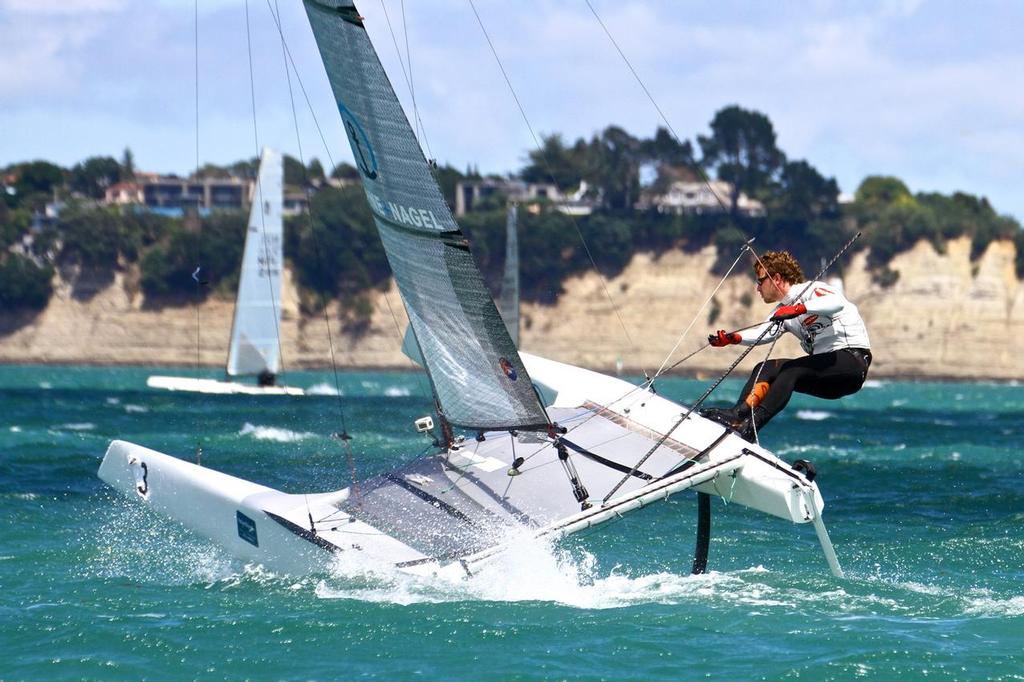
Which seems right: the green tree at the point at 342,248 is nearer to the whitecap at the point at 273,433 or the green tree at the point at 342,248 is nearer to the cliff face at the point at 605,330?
the cliff face at the point at 605,330

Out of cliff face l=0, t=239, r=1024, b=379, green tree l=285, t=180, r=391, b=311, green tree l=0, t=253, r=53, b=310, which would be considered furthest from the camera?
green tree l=285, t=180, r=391, b=311

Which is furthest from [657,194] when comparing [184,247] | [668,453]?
[668,453]

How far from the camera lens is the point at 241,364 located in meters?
35.2

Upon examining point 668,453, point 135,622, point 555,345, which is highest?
point 668,453

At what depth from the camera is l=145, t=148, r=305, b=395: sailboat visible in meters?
34.6

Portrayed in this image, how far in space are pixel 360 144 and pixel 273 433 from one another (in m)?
13.6

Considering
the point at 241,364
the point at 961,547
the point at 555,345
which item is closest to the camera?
the point at 961,547

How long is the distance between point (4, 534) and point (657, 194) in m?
73.8

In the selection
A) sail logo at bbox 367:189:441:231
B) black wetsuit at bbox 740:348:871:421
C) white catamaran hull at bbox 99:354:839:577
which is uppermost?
sail logo at bbox 367:189:441:231

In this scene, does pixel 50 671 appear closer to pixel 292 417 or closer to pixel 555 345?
pixel 292 417

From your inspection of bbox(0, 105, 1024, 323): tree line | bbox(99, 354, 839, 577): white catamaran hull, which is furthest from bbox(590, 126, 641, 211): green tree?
bbox(99, 354, 839, 577): white catamaran hull

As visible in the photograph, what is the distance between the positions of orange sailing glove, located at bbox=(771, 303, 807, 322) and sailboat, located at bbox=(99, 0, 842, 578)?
0.81 meters

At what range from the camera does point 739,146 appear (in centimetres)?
8594

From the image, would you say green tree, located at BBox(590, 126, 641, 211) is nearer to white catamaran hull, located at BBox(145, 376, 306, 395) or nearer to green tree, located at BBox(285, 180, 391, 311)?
green tree, located at BBox(285, 180, 391, 311)
